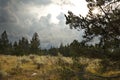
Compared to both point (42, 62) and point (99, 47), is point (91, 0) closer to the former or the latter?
point (99, 47)

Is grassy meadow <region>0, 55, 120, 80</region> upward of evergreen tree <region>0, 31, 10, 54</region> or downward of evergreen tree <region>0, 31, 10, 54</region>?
downward

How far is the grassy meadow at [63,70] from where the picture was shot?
15656 millimetres

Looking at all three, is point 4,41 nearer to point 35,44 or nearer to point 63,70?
point 35,44

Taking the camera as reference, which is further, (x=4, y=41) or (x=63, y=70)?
(x=4, y=41)

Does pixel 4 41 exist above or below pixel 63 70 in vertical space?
above

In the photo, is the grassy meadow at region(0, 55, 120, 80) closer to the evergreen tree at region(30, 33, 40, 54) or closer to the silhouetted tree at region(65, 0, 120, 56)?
the silhouetted tree at region(65, 0, 120, 56)

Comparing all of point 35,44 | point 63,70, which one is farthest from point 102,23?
point 35,44

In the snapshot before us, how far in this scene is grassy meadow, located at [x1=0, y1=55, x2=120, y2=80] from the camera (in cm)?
1566

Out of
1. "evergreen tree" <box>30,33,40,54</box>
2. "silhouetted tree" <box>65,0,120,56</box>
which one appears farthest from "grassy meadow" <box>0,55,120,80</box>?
"evergreen tree" <box>30,33,40,54</box>

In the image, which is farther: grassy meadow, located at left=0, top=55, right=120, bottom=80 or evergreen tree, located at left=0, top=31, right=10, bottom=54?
evergreen tree, located at left=0, top=31, right=10, bottom=54

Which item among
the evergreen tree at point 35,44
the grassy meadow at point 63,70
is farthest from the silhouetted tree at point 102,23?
the evergreen tree at point 35,44

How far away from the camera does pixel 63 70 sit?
15.6 metres

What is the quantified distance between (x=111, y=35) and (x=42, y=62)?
9.41 meters

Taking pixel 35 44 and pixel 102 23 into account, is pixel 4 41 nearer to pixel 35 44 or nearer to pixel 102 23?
pixel 35 44
